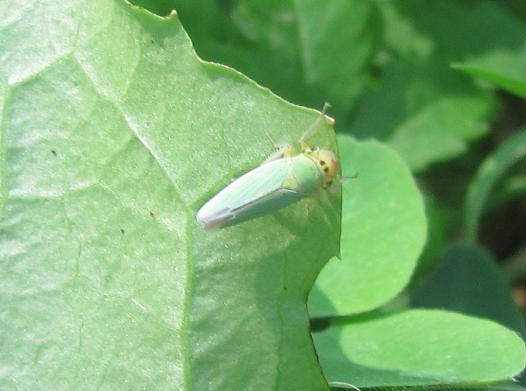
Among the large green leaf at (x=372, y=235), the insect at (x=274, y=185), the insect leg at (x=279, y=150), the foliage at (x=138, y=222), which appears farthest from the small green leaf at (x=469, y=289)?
the insect leg at (x=279, y=150)

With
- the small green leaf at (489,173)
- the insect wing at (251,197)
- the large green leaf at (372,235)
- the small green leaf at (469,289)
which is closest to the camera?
the insect wing at (251,197)

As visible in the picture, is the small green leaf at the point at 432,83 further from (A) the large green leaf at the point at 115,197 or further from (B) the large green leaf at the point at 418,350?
(A) the large green leaf at the point at 115,197

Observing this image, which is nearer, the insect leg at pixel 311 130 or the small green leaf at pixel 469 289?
the insect leg at pixel 311 130

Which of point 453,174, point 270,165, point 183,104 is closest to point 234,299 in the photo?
point 270,165

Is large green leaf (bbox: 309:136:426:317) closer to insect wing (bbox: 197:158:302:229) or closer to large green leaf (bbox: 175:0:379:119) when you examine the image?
insect wing (bbox: 197:158:302:229)

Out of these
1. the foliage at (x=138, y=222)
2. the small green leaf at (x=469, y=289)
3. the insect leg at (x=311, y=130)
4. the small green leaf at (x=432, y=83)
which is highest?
the insect leg at (x=311, y=130)

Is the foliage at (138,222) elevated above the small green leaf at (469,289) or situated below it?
above

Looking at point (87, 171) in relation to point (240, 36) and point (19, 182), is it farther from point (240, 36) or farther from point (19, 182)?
point (240, 36)
